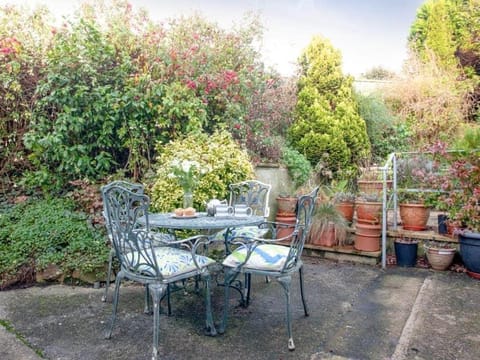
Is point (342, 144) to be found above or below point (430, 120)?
below

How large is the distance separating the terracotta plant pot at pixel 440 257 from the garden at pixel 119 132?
37 cm

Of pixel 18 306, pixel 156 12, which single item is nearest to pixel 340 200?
pixel 18 306

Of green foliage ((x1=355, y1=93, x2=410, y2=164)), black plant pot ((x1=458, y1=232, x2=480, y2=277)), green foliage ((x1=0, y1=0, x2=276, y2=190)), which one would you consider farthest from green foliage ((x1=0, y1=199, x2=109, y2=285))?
green foliage ((x1=355, y1=93, x2=410, y2=164))

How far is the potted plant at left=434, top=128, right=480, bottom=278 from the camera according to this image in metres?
3.40

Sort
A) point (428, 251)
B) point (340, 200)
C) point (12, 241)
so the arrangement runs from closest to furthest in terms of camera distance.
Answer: point (12, 241) < point (428, 251) < point (340, 200)

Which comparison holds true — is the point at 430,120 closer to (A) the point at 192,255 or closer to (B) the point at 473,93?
(B) the point at 473,93

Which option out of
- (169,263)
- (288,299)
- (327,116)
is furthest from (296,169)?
(169,263)

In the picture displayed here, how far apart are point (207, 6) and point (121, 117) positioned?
9.93ft

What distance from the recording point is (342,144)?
6.04m

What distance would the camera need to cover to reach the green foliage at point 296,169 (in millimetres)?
5449

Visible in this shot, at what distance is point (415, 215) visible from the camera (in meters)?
4.02

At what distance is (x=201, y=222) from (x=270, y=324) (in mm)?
858

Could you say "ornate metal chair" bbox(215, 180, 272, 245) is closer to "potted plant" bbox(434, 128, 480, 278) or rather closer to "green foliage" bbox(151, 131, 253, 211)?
"green foliage" bbox(151, 131, 253, 211)

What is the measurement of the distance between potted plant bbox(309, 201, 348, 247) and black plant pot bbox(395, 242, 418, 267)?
64cm
